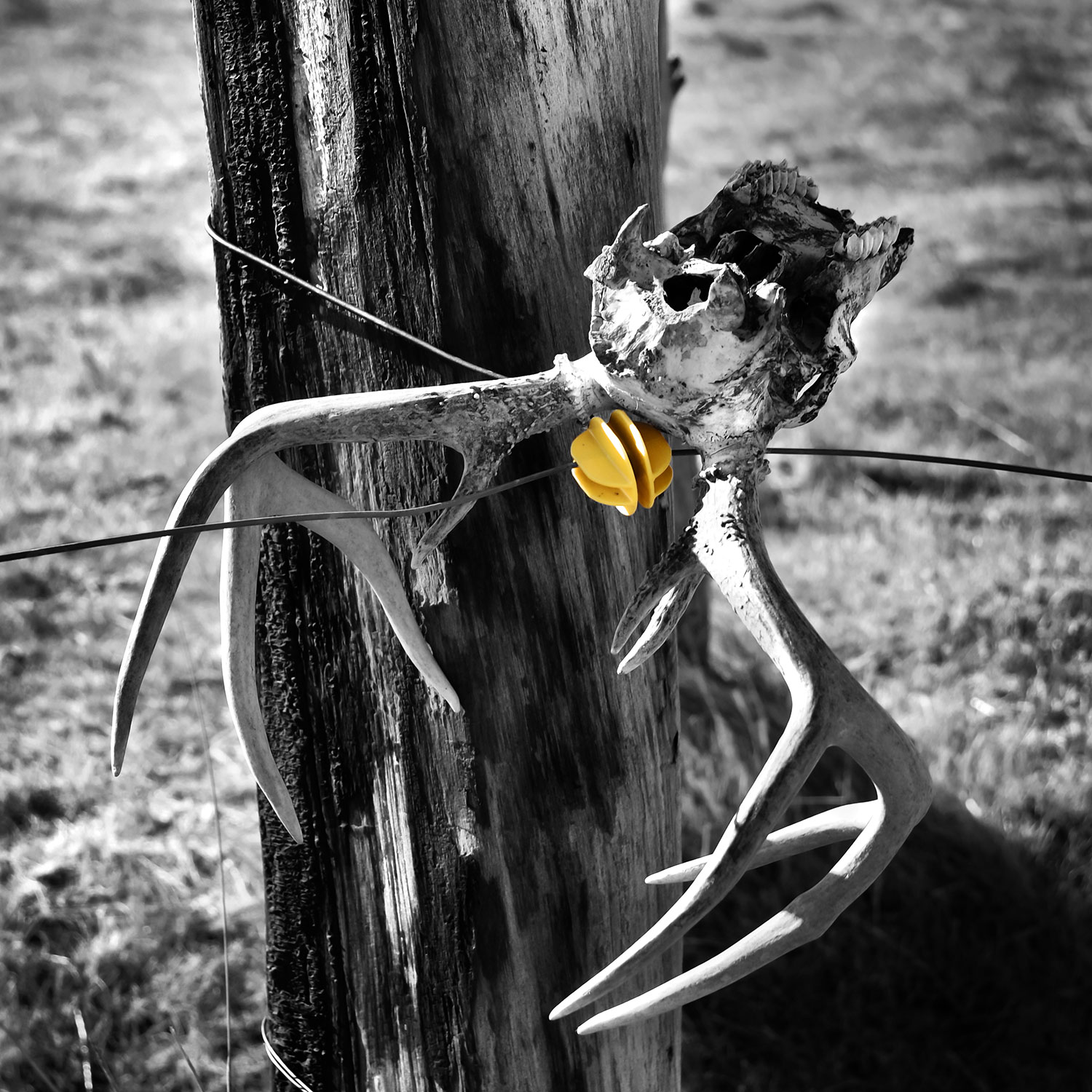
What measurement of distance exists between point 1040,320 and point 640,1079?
471cm

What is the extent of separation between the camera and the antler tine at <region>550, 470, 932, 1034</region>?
3.68 feet

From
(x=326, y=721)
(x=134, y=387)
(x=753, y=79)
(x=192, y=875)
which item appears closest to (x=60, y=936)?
(x=192, y=875)

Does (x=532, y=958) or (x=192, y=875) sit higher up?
(x=532, y=958)

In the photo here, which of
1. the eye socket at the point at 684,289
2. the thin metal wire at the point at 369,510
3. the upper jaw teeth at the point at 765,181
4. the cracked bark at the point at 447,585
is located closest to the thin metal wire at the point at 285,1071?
the cracked bark at the point at 447,585

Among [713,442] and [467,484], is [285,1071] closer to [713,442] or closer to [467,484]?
[467,484]

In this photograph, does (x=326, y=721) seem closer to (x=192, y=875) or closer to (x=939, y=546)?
(x=192, y=875)

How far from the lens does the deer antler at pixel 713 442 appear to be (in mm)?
1140

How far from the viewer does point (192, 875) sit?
8.80 ft

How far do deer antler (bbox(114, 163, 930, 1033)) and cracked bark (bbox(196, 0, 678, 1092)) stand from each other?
135 millimetres

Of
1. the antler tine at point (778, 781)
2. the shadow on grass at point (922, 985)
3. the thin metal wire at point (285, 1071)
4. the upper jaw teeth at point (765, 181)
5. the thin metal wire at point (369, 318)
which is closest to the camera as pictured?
the antler tine at point (778, 781)

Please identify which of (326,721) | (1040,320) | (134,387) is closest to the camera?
(326,721)

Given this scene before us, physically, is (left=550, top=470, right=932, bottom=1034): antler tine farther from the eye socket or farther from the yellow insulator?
the eye socket

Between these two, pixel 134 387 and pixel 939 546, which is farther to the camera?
pixel 134 387

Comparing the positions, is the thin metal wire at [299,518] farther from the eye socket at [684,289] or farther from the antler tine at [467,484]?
the eye socket at [684,289]
